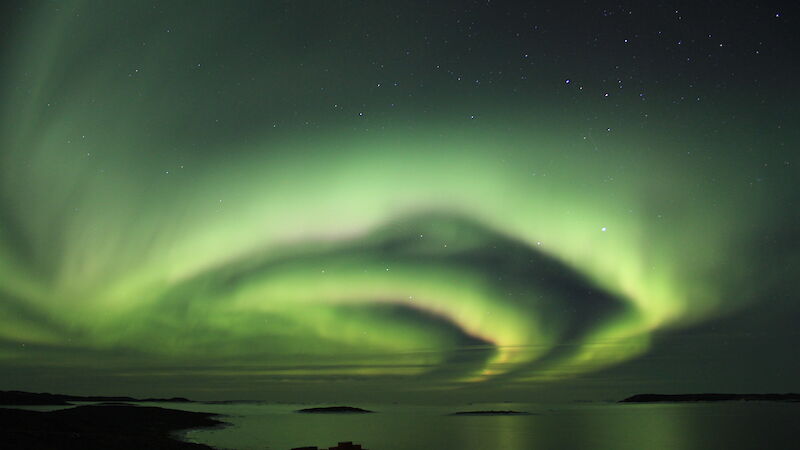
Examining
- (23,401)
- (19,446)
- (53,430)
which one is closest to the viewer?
(19,446)

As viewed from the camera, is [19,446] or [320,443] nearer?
[19,446]

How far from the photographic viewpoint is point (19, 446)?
27.6 m

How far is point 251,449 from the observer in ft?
154

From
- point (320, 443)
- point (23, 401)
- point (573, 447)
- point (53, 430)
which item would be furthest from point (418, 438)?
point (23, 401)

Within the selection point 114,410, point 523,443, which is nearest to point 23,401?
point 114,410

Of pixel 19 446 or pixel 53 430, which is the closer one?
pixel 19 446

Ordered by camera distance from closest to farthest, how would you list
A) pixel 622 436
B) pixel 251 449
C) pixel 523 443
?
pixel 251 449 < pixel 523 443 < pixel 622 436

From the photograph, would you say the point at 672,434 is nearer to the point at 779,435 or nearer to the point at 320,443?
the point at 779,435

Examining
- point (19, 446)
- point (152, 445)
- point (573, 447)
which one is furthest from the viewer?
point (573, 447)

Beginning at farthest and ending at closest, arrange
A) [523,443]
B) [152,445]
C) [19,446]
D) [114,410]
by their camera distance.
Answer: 1. [114,410]
2. [523,443]
3. [152,445]
4. [19,446]

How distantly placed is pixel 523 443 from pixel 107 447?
4259cm

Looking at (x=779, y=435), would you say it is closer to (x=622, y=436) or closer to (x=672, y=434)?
(x=672, y=434)

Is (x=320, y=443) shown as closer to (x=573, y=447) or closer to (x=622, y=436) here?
(x=573, y=447)

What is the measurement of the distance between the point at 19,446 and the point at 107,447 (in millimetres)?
5235
